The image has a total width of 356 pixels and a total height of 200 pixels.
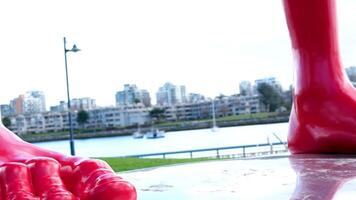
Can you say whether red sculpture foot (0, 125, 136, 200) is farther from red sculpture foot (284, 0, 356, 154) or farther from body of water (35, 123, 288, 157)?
body of water (35, 123, 288, 157)

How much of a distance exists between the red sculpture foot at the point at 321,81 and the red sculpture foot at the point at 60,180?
7.53ft

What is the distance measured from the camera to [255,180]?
310 centimetres

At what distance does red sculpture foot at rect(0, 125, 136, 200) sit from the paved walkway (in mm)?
637

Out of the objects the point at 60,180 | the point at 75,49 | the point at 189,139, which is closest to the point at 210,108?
the point at 189,139

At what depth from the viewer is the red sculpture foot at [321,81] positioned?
3900 mm

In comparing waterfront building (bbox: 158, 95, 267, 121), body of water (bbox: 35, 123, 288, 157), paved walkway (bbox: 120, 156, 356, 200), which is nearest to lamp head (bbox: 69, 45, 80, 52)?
paved walkway (bbox: 120, 156, 356, 200)

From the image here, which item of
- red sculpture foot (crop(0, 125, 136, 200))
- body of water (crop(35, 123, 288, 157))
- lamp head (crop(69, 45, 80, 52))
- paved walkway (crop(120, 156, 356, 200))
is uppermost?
lamp head (crop(69, 45, 80, 52))

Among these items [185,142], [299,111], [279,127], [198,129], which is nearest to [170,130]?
[198,129]

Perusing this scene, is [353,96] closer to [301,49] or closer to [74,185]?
[301,49]

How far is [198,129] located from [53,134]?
40.0 feet

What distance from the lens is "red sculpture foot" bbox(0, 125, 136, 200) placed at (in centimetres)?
198

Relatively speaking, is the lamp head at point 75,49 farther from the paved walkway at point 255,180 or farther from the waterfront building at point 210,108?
the waterfront building at point 210,108

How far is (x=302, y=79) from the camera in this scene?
407cm

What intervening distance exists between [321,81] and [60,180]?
8.04 feet
